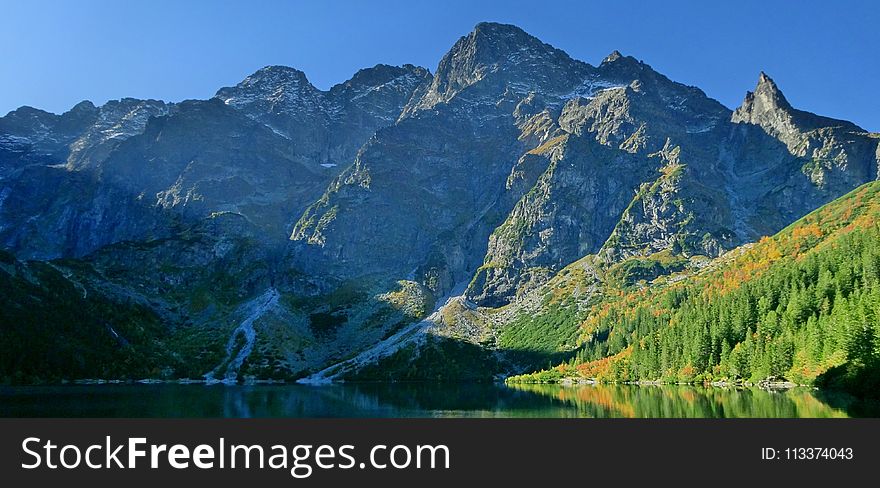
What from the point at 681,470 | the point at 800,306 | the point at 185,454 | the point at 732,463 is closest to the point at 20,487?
the point at 185,454

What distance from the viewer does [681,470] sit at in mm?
35312

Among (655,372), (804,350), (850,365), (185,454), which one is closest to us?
(185,454)

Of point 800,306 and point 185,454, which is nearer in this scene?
point 185,454

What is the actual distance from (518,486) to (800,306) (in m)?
152

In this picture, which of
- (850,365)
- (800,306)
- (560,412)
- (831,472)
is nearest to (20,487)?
(831,472)

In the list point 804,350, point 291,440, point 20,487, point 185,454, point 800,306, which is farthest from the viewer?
point 800,306

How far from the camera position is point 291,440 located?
37.3 meters

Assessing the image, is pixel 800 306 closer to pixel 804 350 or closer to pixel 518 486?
pixel 804 350

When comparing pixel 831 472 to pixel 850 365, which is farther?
pixel 850 365

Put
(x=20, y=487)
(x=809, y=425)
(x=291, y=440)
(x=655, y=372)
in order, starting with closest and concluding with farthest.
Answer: (x=20, y=487)
(x=291, y=440)
(x=809, y=425)
(x=655, y=372)

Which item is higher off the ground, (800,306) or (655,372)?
(800,306)

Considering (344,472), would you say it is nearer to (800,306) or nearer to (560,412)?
(560,412)

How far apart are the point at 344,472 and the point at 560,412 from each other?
5999 cm

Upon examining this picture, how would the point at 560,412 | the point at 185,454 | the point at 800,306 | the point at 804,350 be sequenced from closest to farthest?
the point at 185,454, the point at 560,412, the point at 804,350, the point at 800,306
